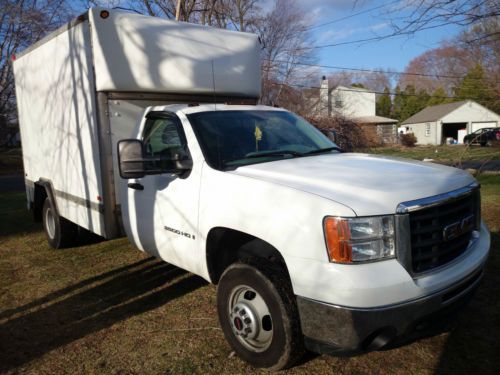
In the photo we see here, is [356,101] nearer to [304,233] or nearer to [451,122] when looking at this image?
[451,122]

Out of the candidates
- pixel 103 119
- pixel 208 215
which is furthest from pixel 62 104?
pixel 208 215

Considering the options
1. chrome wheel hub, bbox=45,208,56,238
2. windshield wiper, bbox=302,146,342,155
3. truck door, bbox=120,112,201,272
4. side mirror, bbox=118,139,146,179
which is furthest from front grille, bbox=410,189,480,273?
chrome wheel hub, bbox=45,208,56,238

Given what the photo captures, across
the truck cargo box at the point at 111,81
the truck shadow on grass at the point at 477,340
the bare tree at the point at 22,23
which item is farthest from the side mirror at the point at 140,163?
the bare tree at the point at 22,23

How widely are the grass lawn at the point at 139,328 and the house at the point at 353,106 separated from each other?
28361 mm

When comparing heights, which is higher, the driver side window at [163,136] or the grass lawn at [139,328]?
the driver side window at [163,136]

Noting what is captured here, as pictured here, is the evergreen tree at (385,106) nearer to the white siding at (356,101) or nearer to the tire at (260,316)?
the white siding at (356,101)

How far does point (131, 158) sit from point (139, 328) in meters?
1.63

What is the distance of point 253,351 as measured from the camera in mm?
3207

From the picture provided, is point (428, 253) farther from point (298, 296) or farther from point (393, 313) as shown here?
point (298, 296)

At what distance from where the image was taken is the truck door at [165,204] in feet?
12.3

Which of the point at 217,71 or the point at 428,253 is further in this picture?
the point at 217,71

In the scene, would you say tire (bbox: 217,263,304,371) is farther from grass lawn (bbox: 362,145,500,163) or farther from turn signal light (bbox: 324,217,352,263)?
grass lawn (bbox: 362,145,500,163)

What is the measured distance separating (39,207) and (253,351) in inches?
219

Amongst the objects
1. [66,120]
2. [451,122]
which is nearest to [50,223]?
[66,120]
